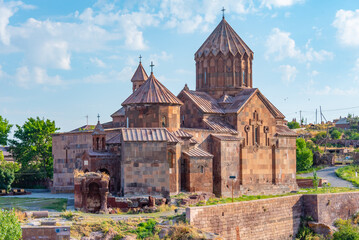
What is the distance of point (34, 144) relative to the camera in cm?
3388

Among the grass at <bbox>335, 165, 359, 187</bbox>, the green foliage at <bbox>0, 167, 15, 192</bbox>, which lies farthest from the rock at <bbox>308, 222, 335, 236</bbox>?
the green foliage at <bbox>0, 167, 15, 192</bbox>

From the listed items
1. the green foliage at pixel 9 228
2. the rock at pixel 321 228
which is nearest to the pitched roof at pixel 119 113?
the rock at pixel 321 228

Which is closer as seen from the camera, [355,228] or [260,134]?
[355,228]

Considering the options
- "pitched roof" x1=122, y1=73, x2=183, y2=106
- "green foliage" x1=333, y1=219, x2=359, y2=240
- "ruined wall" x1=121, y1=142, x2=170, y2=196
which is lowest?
"green foliage" x1=333, y1=219, x2=359, y2=240

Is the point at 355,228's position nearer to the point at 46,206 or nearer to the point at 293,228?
the point at 293,228

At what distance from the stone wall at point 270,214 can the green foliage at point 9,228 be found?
5943mm

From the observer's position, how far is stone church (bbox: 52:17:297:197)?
21672mm

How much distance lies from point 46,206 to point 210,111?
1023 centimetres

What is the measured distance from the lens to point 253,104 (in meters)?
27.9

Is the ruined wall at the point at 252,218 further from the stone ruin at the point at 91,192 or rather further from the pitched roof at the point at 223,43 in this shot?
the pitched roof at the point at 223,43

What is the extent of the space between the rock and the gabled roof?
7.54 metres

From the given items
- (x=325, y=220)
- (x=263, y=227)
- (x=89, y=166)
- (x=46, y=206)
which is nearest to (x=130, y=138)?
(x=89, y=166)

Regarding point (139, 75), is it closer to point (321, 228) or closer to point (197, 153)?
point (197, 153)

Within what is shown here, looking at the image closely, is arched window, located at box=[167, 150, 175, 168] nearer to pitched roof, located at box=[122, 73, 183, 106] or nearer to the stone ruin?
pitched roof, located at box=[122, 73, 183, 106]
